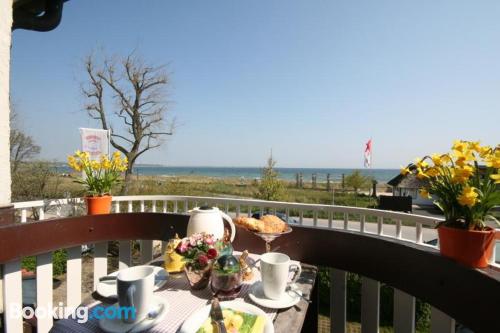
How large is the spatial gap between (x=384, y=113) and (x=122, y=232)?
1177 centimetres

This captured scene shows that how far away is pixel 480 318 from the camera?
706 millimetres

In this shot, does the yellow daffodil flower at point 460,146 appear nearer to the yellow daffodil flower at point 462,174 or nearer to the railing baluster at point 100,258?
the yellow daffodil flower at point 462,174

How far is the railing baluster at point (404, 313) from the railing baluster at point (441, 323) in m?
0.08

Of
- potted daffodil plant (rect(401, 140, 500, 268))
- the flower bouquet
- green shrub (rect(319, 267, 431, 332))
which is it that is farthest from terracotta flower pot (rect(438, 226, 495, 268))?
green shrub (rect(319, 267, 431, 332))

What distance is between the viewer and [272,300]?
82cm

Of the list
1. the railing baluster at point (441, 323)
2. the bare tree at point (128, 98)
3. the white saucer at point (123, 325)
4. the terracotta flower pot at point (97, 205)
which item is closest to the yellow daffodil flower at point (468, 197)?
the railing baluster at point (441, 323)

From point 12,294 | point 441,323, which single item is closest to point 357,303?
point 441,323

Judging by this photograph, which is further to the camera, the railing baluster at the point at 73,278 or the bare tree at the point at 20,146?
the bare tree at the point at 20,146

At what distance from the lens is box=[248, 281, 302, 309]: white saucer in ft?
2.58

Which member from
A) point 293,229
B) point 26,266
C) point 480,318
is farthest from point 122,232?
point 26,266

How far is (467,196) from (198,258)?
90 centimetres

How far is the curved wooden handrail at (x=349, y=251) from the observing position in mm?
739

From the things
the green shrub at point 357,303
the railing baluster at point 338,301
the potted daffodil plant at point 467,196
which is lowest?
the green shrub at point 357,303

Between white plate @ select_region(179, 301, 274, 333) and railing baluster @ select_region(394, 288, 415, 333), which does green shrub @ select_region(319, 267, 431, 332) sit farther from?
white plate @ select_region(179, 301, 274, 333)
